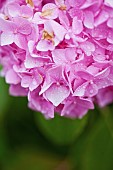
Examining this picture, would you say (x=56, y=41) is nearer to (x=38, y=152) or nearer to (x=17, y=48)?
(x=17, y=48)

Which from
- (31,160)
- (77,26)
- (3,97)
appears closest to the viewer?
(77,26)

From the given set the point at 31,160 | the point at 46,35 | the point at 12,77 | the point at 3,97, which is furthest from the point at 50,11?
the point at 31,160

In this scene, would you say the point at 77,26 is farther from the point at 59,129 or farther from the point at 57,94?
the point at 59,129

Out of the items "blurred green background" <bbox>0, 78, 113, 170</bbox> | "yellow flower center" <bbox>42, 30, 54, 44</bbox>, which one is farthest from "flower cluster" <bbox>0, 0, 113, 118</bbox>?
"blurred green background" <bbox>0, 78, 113, 170</bbox>

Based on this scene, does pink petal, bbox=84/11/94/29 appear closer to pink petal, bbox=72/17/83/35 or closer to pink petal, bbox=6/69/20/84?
pink petal, bbox=72/17/83/35

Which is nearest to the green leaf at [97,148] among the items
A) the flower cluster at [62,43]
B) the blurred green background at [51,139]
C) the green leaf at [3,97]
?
the blurred green background at [51,139]
